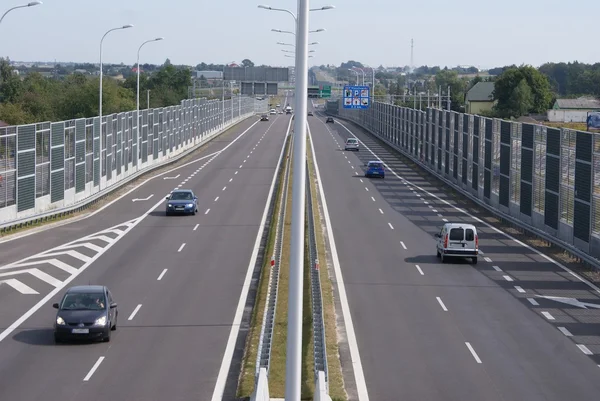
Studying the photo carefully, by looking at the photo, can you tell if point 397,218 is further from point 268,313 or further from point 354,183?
point 268,313

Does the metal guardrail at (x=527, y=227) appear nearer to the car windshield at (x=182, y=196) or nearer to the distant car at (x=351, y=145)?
the car windshield at (x=182, y=196)

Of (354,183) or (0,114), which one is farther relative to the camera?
(0,114)

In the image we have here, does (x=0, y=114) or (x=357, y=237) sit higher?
(x=0, y=114)

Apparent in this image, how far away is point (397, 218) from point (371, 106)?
85.8m

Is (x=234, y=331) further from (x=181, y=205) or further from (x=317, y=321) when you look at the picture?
(x=181, y=205)

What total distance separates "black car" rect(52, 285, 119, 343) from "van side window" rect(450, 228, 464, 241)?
56.4ft

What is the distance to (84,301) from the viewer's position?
85.3ft

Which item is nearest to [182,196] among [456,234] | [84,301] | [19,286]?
[456,234]

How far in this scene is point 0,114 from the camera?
98.3 meters

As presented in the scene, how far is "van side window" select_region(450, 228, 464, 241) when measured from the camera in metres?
39.5

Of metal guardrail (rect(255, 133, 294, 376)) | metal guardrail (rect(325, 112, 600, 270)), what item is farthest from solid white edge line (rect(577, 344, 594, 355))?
metal guardrail (rect(325, 112, 600, 270))

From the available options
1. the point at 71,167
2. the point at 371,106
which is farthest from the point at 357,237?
the point at 371,106

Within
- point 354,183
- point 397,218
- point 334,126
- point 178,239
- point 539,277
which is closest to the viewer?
point 539,277

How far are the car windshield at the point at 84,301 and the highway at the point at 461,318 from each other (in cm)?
690
